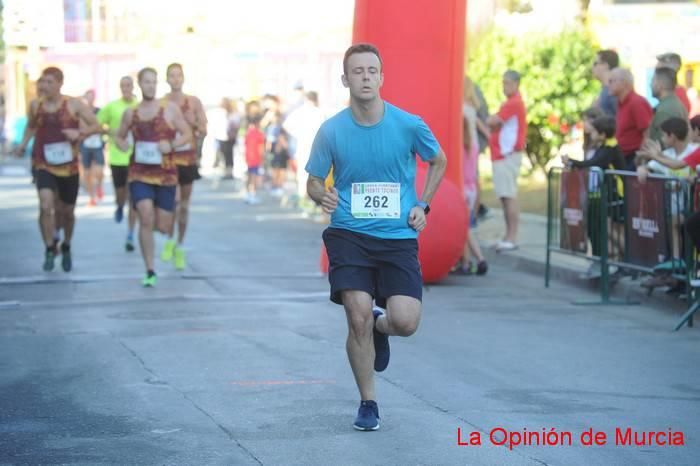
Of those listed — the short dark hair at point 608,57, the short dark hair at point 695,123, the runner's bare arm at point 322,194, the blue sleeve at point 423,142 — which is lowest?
the runner's bare arm at point 322,194

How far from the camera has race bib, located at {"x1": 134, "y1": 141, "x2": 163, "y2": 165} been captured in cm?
1338

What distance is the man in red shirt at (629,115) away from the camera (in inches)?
526

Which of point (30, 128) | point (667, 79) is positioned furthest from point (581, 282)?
point (30, 128)

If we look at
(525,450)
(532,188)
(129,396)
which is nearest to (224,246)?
(532,188)

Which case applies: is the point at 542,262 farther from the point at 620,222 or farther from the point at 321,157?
the point at 321,157

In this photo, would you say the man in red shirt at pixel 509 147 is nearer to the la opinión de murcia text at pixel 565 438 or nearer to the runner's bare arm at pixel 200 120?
the runner's bare arm at pixel 200 120

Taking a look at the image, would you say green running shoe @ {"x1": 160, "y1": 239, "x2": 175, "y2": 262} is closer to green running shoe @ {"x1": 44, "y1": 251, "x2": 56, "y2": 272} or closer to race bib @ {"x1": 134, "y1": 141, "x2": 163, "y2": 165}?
green running shoe @ {"x1": 44, "y1": 251, "x2": 56, "y2": 272}

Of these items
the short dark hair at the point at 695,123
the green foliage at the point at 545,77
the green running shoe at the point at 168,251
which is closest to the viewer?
the short dark hair at the point at 695,123

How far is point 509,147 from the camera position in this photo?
16.6 metres

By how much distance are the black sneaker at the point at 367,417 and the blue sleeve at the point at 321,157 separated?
1.12 m

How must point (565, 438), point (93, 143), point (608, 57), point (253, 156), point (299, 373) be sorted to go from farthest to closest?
1. point (253, 156)
2. point (93, 143)
3. point (608, 57)
4. point (299, 373)
5. point (565, 438)

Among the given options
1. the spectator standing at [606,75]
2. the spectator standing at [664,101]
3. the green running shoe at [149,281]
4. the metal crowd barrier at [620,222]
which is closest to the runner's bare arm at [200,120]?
the green running shoe at [149,281]

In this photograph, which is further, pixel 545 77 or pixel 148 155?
pixel 545 77

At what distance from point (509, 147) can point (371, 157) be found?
9909 millimetres
